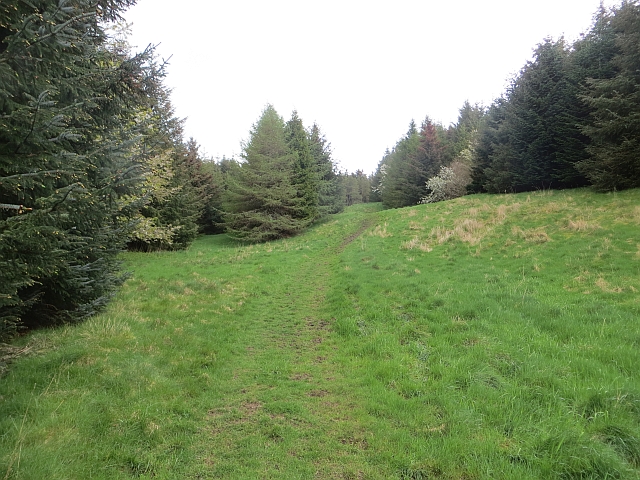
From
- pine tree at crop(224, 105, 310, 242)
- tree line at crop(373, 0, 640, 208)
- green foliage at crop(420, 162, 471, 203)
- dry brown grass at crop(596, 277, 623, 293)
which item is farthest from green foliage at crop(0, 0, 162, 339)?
green foliage at crop(420, 162, 471, 203)

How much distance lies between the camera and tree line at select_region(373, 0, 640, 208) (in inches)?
684

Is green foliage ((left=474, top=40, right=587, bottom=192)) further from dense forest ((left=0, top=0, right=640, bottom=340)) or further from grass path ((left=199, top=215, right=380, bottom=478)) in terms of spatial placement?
grass path ((left=199, top=215, right=380, bottom=478))

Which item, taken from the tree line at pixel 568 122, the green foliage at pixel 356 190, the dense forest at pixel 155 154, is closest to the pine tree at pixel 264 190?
the dense forest at pixel 155 154

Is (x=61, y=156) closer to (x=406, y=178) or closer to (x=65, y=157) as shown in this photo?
(x=65, y=157)

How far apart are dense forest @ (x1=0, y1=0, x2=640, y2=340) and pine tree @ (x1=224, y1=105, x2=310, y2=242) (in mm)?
131

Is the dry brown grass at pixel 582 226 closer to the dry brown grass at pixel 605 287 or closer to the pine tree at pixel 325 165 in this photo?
the dry brown grass at pixel 605 287

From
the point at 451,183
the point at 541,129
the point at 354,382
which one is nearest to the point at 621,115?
the point at 541,129

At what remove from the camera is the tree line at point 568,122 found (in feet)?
57.0

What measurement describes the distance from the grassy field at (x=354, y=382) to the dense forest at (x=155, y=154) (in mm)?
1629

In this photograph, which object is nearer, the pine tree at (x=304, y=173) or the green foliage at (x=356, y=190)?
the pine tree at (x=304, y=173)

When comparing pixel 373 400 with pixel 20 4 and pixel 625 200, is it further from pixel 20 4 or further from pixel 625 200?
pixel 625 200

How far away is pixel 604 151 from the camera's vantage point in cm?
1820

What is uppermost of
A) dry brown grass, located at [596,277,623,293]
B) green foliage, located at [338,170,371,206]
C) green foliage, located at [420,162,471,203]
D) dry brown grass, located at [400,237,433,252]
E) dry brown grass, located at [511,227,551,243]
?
green foliage, located at [338,170,371,206]

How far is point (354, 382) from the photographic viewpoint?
17.6ft
